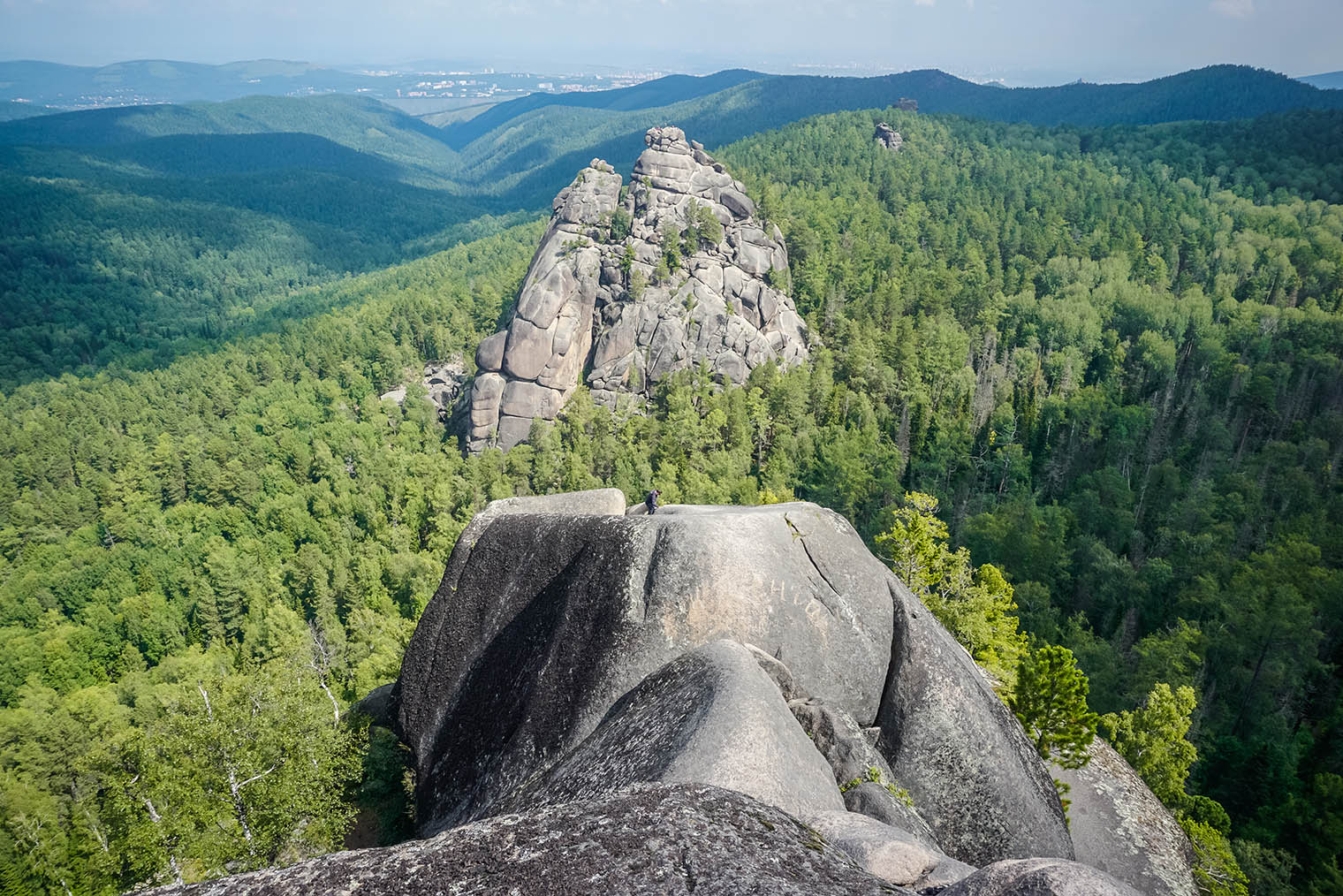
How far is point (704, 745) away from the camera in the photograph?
12352 mm

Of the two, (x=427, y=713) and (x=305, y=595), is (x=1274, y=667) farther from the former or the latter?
(x=305, y=595)

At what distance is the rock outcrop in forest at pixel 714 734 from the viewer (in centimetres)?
791

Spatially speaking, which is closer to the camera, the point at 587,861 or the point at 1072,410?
the point at 587,861

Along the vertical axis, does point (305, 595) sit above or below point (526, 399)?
below

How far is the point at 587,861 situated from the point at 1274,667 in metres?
55.4

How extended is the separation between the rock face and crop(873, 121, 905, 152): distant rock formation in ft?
297

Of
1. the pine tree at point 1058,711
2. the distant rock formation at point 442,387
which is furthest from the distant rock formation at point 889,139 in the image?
the pine tree at point 1058,711

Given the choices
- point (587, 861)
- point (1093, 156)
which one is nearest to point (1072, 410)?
point (587, 861)

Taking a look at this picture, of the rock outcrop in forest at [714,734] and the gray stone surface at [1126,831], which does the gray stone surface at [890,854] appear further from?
the gray stone surface at [1126,831]

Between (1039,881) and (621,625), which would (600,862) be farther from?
(621,625)

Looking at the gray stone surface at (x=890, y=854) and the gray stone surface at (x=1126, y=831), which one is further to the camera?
the gray stone surface at (x=1126, y=831)

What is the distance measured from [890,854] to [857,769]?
469 centimetres

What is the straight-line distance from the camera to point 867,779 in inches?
596

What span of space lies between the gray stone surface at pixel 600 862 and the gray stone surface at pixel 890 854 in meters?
2.17
